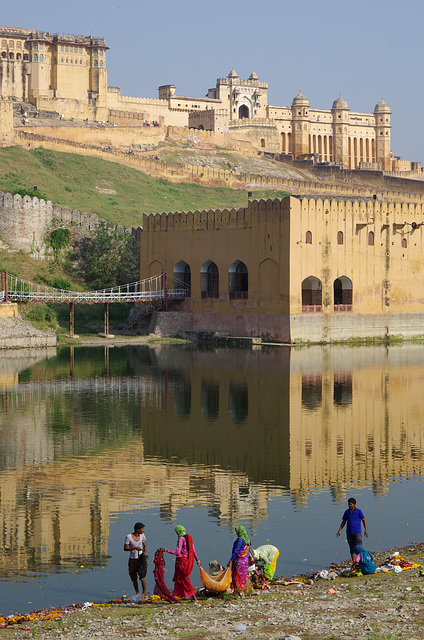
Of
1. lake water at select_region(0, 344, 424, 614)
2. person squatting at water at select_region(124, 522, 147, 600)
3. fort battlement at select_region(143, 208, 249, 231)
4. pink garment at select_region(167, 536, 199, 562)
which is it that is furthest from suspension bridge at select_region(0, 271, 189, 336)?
pink garment at select_region(167, 536, 199, 562)

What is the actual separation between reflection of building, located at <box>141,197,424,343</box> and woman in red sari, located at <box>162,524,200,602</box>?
24.0 metres

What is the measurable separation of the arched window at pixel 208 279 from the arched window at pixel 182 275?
1137 mm

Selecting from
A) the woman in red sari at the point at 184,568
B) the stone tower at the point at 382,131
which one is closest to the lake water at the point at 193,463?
the woman in red sari at the point at 184,568

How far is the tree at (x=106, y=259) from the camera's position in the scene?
40219 millimetres

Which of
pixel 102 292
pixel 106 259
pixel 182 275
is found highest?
pixel 106 259

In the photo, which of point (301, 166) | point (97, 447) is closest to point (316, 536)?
point (97, 447)

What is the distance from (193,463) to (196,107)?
215 feet

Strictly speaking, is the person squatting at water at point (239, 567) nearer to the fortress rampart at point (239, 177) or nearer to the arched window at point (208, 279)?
the arched window at point (208, 279)

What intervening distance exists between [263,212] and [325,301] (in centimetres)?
367

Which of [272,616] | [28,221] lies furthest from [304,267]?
[272,616]

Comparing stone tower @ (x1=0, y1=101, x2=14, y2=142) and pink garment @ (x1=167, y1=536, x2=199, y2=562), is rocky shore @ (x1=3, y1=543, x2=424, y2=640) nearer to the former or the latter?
pink garment @ (x1=167, y1=536, x2=199, y2=562)

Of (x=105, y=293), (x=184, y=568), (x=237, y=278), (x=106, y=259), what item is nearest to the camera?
(x=184, y=568)

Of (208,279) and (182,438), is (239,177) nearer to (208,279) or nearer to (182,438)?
(208,279)

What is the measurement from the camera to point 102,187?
5447 centimetres
